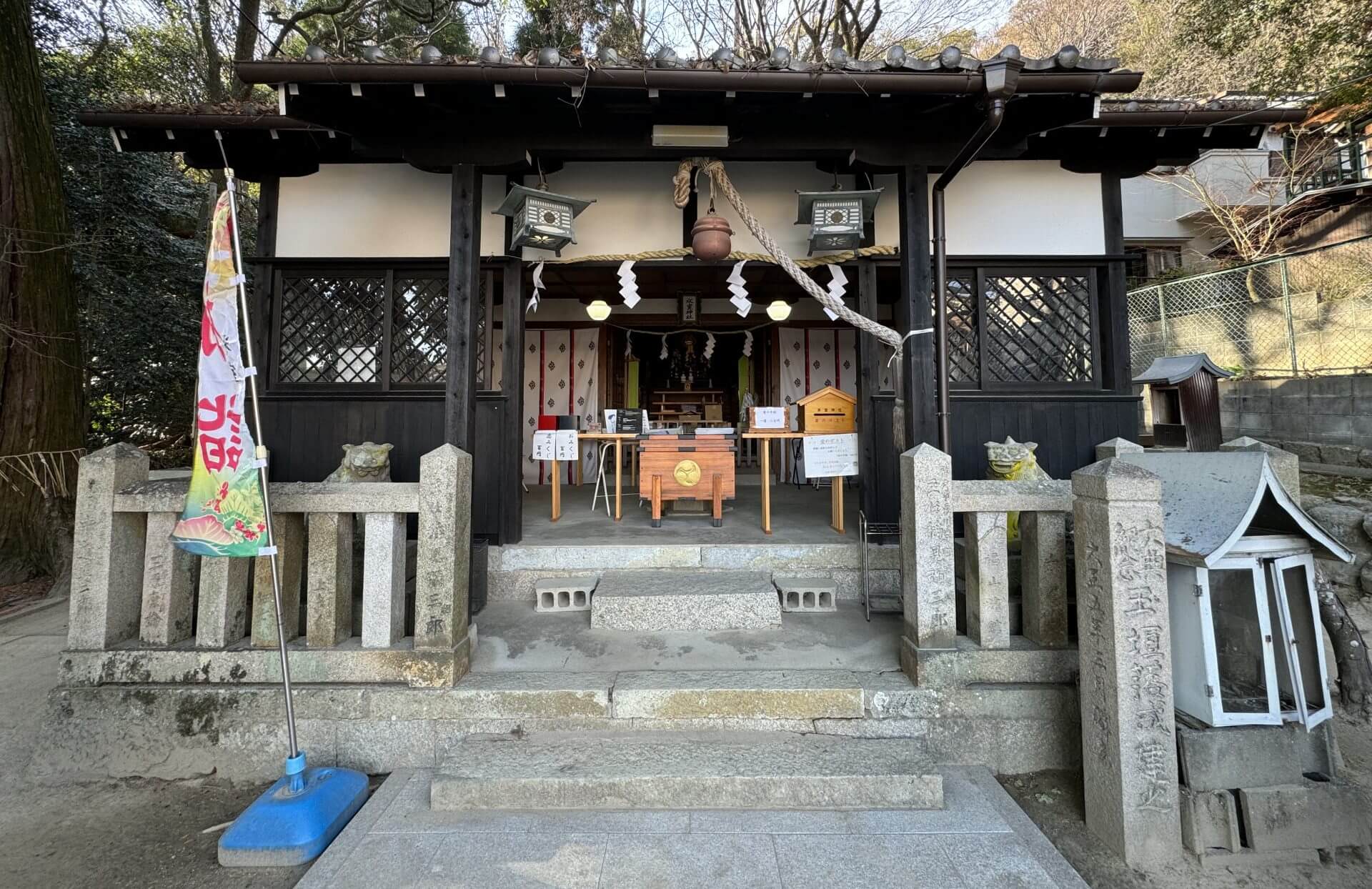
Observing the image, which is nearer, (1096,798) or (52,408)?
(1096,798)

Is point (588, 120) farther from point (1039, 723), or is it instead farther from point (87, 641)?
point (1039, 723)

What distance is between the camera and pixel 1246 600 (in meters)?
2.32

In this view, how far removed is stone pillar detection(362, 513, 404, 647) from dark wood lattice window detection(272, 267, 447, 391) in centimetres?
204

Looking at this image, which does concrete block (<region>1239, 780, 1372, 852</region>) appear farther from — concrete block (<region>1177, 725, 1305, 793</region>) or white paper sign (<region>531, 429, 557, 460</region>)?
white paper sign (<region>531, 429, 557, 460</region>)

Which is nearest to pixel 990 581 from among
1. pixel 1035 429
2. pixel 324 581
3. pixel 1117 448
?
pixel 1117 448

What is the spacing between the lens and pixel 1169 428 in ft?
14.2

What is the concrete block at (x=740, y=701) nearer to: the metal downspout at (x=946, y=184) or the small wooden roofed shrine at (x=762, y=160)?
the metal downspout at (x=946, y=184)

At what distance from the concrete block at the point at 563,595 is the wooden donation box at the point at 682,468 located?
1.18 meters

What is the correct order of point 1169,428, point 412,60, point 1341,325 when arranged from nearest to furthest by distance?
point 412,60
point 1169,428
point 1341,325

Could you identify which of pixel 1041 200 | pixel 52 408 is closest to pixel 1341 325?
pixel 1041 200

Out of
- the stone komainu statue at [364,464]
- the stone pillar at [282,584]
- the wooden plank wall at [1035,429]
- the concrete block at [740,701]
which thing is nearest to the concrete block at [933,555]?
the concrete block at [740,701]

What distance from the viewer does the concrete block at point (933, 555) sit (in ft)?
8.93

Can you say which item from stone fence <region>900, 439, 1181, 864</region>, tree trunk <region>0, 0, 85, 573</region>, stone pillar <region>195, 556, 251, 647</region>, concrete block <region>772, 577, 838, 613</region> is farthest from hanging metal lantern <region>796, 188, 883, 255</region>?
tree trunk <region>0, 0, 85, 573</region>

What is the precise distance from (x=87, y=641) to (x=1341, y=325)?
12.5 m
